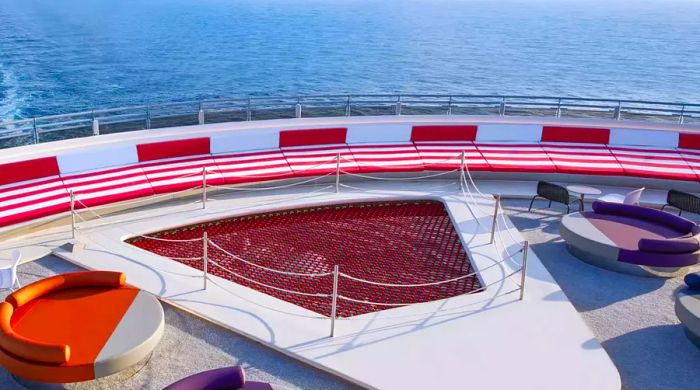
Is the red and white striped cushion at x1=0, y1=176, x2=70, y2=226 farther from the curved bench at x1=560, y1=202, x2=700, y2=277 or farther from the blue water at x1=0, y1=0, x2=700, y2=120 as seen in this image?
the blue water at x1=0, y1=0, x2=700, y2=120

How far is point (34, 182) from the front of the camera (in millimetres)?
11336

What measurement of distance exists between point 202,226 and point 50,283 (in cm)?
335

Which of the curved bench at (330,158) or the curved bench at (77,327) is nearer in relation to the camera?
the curved bench at (77,327)

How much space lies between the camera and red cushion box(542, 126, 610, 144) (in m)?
15.2

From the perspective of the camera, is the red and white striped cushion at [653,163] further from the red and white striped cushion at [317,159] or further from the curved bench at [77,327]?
the curved bench at [77,327]

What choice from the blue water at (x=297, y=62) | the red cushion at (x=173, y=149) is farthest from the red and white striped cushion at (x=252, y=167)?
the blue water at (x=297, y=62)

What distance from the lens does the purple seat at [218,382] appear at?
6.28 meters

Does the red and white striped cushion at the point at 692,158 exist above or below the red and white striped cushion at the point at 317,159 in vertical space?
above

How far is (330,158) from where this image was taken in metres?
13.5

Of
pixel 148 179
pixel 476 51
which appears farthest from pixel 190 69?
pixel 148 179

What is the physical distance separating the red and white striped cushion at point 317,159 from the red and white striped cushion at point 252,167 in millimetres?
184

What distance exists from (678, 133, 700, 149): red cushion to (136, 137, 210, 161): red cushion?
10.5 metres

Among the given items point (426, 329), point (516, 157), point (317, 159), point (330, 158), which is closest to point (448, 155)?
point (516, 157)

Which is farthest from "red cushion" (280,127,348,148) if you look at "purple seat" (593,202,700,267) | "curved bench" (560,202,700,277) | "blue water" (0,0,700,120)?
"blue water" (0,0,700,120)
